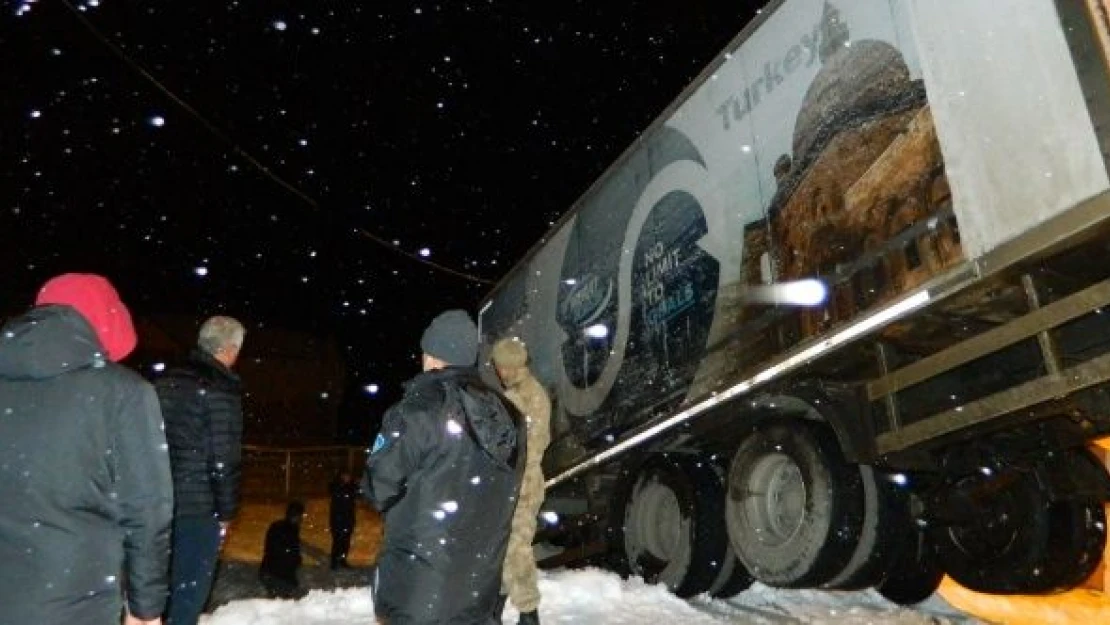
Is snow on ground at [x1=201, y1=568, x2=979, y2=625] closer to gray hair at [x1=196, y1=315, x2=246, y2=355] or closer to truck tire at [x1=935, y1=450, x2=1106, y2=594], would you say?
truck tire at [x1=935, y1=450, x2=1106, y2=594]

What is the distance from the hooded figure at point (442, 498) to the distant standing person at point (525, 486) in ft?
4.68

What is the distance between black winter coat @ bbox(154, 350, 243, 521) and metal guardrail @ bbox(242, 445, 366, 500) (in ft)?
63.9

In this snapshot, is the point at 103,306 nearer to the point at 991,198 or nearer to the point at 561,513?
the point at 991,198

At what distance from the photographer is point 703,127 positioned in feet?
18.2

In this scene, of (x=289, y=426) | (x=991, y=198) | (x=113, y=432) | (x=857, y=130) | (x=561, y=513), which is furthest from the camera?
(x=289, y=426)

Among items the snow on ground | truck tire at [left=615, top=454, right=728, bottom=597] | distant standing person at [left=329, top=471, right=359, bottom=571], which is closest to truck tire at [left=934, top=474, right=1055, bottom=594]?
the snow on ground

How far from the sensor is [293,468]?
933 inches

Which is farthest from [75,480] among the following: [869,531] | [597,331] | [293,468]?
[293,468]

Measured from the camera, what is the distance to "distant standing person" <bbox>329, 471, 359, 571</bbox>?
39.5 ft

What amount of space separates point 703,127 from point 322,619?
4170 mm

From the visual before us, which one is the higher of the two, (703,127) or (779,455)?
(703,127)

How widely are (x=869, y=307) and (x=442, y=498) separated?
2.38 m

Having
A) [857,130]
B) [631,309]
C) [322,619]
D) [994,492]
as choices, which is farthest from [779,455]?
[322,619]

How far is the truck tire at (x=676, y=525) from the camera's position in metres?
5.93
